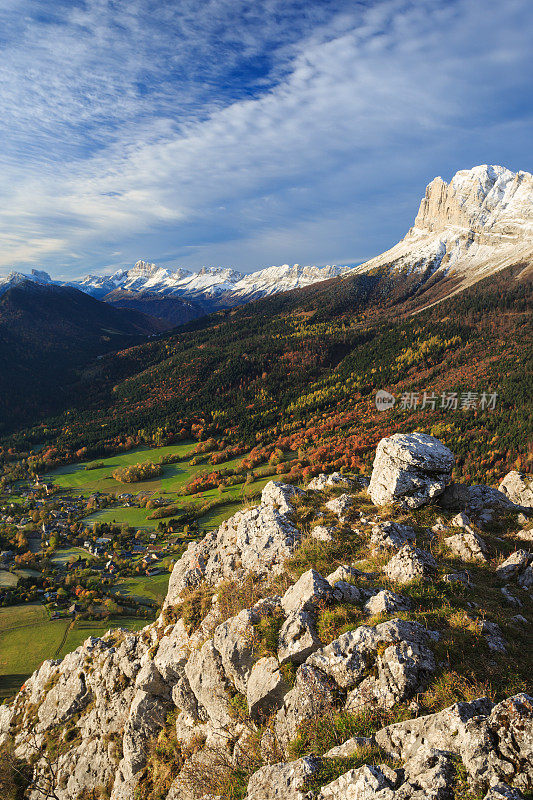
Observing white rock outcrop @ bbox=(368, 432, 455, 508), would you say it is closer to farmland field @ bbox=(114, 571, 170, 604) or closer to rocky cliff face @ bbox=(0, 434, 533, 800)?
rocky cliff face @ bbox=(0, 434, 533, 800)

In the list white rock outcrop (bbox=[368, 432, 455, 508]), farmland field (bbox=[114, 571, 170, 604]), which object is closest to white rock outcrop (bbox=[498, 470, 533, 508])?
→ white rock outcrop (bbox=[368, 432, 455, 508])

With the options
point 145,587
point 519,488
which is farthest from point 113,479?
point 519,488

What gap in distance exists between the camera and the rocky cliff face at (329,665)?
8.88 meters

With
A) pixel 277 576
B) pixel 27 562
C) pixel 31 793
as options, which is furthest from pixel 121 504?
pixel 277 576

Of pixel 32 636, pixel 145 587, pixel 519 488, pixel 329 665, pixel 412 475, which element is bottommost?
pixel 145 587

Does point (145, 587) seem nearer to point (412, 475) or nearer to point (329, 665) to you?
point (412, 475)

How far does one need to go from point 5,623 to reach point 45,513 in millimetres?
64740

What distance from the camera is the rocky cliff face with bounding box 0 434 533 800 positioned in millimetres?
8883

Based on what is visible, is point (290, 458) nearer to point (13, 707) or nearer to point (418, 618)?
point (13, 707)

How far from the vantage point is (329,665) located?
11820 mm

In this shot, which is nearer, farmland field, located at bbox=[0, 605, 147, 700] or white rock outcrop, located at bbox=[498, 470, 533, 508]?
white rock outcrop, located at bbox=[498, 470, 533, 508]

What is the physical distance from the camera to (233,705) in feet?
48.1

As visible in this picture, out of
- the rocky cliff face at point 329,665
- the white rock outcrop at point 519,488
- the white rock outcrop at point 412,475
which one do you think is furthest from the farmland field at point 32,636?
the white rock outcrop at point 519,488

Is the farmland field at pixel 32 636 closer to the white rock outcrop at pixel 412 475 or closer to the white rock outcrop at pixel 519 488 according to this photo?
the white rock outcrop at pixel 412 475
